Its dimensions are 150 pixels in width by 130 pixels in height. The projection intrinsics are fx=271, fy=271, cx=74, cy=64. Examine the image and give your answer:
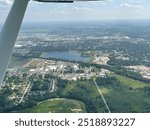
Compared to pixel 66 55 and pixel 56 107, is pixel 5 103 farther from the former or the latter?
pixel 66 55

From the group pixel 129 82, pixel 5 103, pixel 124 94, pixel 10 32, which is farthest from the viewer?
pixel 129 82

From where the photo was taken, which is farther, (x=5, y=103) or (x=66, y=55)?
(x=66, y=55)

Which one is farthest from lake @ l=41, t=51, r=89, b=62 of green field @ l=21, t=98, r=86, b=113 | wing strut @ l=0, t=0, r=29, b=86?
wing strut @ l=0, t=0, r=29, b=86

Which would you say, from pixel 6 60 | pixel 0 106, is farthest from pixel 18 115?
pixel 0 106

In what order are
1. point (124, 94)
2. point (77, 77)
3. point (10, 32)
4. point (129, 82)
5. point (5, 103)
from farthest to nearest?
point (129, 82) < point (77, 77) < point (124, 94) < point (5, 103) < point (10, 32)

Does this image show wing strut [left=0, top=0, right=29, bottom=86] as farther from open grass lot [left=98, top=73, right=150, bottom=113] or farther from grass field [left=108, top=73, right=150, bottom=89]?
grass field [left=108, top=73, right=150, bottom=89]

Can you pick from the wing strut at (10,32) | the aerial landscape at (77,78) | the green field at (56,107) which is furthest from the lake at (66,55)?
the wing strut at (10,32)

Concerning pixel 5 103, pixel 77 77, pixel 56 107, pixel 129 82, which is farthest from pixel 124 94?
pixel 5 103

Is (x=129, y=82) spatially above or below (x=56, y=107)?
below
